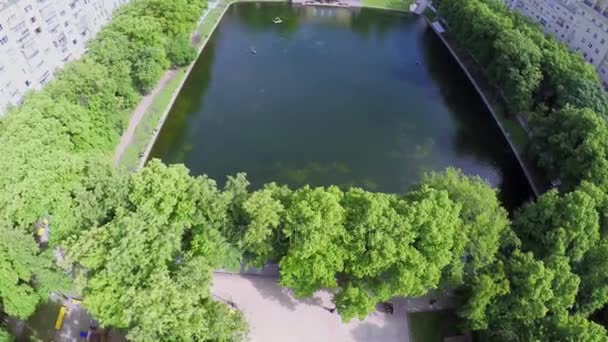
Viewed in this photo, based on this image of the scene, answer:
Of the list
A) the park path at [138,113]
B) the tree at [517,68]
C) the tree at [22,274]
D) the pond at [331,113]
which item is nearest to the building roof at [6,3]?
the park path at [138,113]

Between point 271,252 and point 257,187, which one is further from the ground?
point 271,252

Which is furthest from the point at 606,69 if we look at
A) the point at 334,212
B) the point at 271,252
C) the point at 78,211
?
the point at 78,211

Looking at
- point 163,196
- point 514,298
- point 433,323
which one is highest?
point 163,196

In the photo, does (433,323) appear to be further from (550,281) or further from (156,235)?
(156,235)

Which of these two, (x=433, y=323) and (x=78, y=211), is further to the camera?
(x=433, y=323)

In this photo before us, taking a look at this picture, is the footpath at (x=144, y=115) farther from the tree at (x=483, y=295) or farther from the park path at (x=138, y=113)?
the tree at (x=483, y=295)
